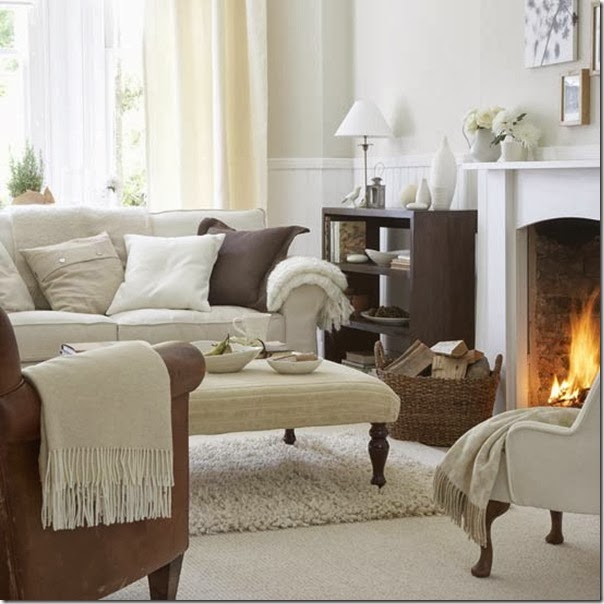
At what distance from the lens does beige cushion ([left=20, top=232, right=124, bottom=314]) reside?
5094mm

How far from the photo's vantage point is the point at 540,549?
10.8ft

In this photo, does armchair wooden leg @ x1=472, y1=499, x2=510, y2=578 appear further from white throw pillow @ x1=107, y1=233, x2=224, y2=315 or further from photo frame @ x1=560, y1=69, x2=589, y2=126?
white throw pillow @ x1=107, y1=233, x2=224, y2=315

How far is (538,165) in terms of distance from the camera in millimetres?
4504

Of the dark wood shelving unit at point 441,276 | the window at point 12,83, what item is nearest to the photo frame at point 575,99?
the dark wood shelving unit at point 441,276

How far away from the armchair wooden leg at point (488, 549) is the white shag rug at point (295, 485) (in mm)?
579

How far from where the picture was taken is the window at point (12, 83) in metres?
6.51

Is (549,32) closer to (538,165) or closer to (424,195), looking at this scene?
(538,165)

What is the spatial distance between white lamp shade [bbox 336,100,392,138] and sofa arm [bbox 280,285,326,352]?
1.24 metres

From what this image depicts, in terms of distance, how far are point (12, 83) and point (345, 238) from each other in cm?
214

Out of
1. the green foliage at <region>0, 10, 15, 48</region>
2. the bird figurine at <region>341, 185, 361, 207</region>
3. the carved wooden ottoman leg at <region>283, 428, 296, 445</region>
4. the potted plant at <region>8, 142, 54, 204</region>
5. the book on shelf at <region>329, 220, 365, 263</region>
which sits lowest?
the carved wooden ottoman leg at <region>283, 428, 296, 445</region>

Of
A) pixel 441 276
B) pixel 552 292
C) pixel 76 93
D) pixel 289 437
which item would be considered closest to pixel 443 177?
pixel 441 276

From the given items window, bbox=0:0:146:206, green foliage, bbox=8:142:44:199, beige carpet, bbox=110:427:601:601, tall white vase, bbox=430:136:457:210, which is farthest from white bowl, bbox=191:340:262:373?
window, bbox=0:0:146:206

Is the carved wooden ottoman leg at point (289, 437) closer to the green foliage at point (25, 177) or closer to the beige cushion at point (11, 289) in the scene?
the beige cushion at point (11, 289)

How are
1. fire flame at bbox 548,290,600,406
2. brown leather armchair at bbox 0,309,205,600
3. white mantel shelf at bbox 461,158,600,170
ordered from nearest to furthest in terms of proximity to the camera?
brown leather armchair at bbox 0,309,205,600 → white mantel shelf at bbox 461,158,600,170 → fire flame at bbox 548,290,600,406
